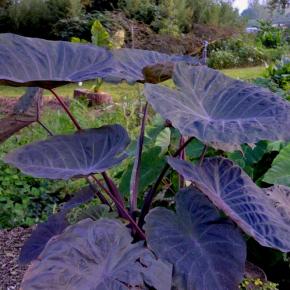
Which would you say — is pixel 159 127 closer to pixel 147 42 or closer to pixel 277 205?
pixel 277 205

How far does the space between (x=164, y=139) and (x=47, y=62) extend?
2.89ft

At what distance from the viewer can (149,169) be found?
1.92 m

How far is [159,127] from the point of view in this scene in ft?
7.59

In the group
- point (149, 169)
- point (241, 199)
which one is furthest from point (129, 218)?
point (149, 169)

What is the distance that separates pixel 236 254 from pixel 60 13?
11.4m

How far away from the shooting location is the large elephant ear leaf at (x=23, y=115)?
59.0 inches

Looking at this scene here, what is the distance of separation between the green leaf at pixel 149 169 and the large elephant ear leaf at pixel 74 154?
1.43 ft

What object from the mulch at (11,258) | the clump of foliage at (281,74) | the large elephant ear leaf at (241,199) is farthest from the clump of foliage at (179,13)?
the large elephant ear leaf at (241,199)

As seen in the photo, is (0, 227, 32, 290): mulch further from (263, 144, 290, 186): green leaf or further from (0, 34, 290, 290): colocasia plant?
(263, 144, 290, 186): green leaf

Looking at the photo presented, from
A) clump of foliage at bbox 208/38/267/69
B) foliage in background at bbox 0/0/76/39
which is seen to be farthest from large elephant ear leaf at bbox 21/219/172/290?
foliage in background at bbox 0/0/76/39

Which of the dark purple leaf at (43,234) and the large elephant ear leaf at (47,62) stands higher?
the large elephant ear leaf at (47,62)

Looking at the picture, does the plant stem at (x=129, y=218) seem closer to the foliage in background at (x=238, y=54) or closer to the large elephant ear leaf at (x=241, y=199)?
the large elephant ear leaf at (x=241, y=199)

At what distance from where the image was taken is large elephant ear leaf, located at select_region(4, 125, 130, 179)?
4.15 feet

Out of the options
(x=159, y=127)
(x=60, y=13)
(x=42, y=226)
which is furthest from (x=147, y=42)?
(x=42, y=226)
